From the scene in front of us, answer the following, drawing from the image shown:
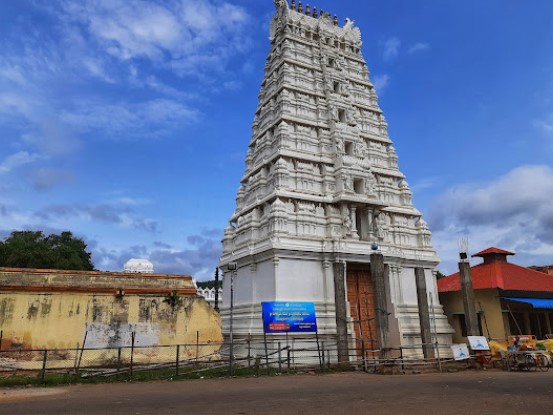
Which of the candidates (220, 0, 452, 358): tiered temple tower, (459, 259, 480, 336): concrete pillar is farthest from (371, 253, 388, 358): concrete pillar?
(459, 259, 480, 336): concrete pillar

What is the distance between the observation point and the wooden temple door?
2638 centimetres

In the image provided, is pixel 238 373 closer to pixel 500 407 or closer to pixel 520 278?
pixel 500 407

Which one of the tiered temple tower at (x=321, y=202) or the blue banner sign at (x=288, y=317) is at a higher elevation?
the tiered temple tower at (x=321, y=202)

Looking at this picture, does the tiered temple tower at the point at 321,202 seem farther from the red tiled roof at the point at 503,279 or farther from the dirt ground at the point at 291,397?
the dirt ground at the point at 291,397

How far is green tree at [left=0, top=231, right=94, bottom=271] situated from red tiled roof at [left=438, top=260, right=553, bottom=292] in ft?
127

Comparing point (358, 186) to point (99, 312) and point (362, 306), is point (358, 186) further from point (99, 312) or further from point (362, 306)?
point (99, 312)

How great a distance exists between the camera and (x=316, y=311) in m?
25.9

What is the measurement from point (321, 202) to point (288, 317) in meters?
8.95

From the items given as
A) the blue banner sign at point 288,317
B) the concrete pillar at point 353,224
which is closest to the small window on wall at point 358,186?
the concrete pillar at point 353,224

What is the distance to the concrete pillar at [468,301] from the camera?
2447cm

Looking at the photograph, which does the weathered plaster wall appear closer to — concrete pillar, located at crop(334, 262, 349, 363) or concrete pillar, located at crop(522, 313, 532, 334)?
concrete pillar, located at crop(334, 262, 349, 363)

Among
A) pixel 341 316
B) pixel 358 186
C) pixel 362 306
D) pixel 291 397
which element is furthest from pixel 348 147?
pixel 291 397

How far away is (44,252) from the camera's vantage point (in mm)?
47500

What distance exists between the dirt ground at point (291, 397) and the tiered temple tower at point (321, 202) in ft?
28.2
